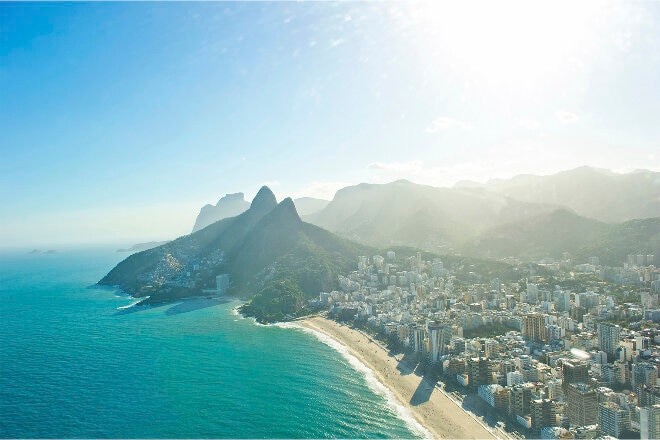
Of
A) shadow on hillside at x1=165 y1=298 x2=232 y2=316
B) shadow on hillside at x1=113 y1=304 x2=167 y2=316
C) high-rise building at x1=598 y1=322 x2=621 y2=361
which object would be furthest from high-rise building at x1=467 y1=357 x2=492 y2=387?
shadow on hillside at x1=113 y1=304 x2=167 y2=316

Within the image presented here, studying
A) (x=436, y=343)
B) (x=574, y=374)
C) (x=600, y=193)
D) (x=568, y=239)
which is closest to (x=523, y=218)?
(x=568, y=239)

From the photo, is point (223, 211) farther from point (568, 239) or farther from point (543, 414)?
point (543, 414)

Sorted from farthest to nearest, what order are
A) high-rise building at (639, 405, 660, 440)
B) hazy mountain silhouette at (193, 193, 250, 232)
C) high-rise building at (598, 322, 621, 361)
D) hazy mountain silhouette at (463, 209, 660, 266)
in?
hazy mountain silhouette at (193, 193, 250, 232), hazy mountain silhouette at (463, 209, 660, 266), high-rise building at (598, 322, 621, 361), high-rise building at (639, 405, 660, 440)

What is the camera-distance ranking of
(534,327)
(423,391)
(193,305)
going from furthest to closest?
(193,305), (534,327), (423,391)

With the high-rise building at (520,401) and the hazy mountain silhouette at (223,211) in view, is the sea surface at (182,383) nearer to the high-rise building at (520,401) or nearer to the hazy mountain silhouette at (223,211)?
the high-rise building at (520,401)

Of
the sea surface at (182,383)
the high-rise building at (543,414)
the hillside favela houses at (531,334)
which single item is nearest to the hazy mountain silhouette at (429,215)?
the hillside favela houses at (531,334)

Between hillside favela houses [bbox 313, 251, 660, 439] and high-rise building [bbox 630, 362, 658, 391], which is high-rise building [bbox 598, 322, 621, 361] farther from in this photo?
high-rise building [bbox 630, 362, 658, 391]
